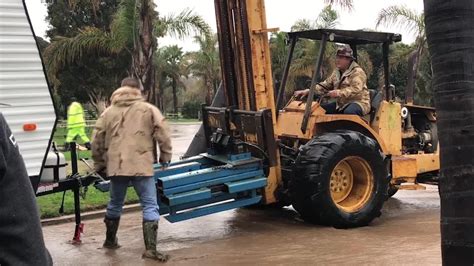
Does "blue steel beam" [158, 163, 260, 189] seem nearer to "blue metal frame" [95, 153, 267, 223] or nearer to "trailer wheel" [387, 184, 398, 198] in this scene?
"blue metal frame" [95, 153, 267, 223]

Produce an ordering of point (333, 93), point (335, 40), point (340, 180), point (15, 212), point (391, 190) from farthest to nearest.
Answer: point (391, 190), point (335, 40), point (333, 93), point (340, 180), point (15, 212)

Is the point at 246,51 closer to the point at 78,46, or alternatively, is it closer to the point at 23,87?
the point at 23,87

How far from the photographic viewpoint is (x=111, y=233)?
6418mm

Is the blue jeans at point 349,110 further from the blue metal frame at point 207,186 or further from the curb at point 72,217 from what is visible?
the curb at point 72,217

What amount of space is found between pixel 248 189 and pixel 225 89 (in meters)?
1.51

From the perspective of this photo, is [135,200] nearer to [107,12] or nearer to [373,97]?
[373,97]

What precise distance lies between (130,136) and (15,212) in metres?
4.55

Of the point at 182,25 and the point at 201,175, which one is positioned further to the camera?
the point at 182,25

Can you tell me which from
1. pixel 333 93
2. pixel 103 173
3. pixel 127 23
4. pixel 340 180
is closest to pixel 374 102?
pixel 333 93

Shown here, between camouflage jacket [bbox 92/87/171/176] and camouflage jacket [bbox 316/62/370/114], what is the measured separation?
2735 mm

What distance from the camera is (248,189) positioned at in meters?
6.83

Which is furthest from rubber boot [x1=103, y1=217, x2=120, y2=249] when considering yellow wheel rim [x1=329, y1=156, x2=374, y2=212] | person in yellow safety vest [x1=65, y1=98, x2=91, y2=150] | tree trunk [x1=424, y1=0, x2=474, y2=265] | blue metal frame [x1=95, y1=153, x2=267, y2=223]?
tree trunk [x1=424, y1=0, x2=474, y2=265]

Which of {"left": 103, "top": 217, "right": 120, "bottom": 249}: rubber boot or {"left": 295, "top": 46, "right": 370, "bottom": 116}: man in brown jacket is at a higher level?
{"left": 295, "top": 46, "right": 370, "bottom": 116}: man in brown jacket

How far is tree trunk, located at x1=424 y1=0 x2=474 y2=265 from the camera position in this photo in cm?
263
